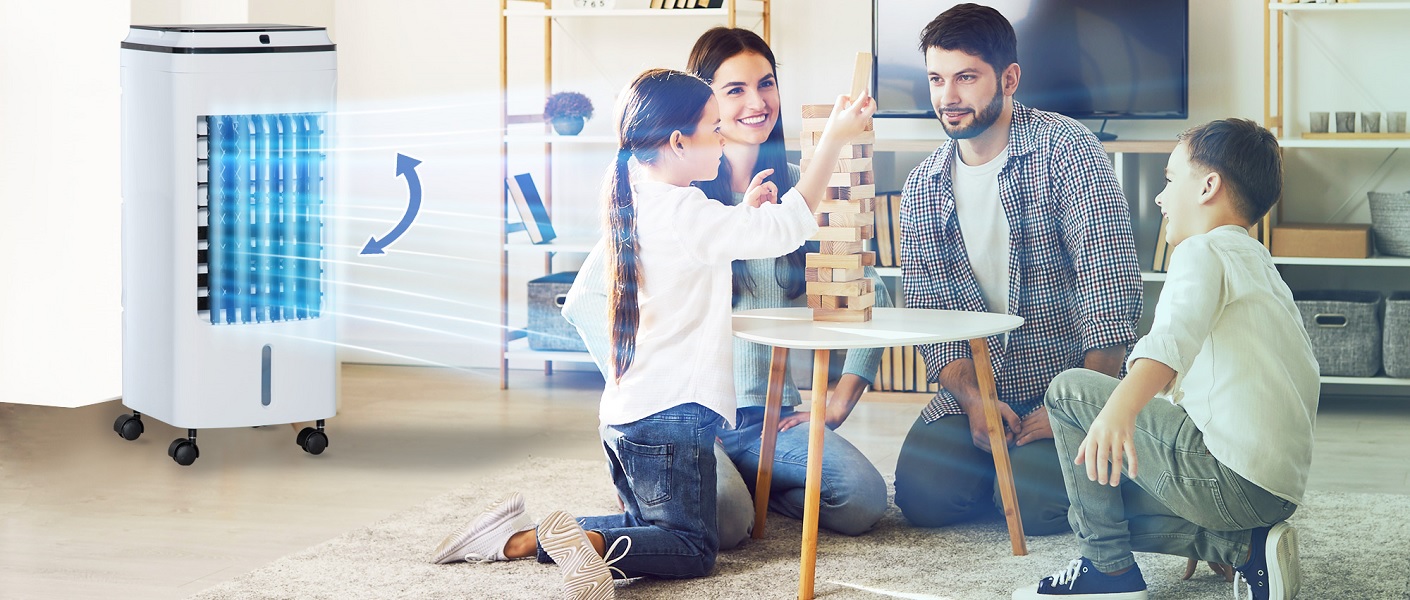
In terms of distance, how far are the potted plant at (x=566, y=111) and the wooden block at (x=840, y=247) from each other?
1790mm

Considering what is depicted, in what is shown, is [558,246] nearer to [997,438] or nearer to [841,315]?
[841,315]

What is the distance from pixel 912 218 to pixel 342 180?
7.26ft

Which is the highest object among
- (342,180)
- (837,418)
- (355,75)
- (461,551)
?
(355,75)

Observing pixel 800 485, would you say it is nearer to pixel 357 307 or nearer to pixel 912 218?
pixel 912 218

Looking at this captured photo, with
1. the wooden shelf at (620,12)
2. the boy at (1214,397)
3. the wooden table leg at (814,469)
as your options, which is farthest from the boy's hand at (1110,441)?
the wooden shelf at (620,12)

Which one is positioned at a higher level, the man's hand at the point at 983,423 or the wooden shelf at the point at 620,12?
the wooden shelf at the point at 620,12

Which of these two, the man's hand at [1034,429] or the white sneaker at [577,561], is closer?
the white sneaker at [577,561]

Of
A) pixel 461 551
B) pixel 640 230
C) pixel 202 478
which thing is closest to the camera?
pixel 640 230

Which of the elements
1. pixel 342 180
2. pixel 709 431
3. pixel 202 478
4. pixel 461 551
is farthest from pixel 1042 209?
pixel 342 180

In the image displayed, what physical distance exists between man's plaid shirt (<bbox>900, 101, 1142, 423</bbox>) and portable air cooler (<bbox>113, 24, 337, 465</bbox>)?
126 cm

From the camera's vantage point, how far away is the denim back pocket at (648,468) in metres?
2.00

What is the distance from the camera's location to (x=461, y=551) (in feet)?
7.14

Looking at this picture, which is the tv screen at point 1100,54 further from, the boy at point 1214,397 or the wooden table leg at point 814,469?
the wooden table leg at point 814,469

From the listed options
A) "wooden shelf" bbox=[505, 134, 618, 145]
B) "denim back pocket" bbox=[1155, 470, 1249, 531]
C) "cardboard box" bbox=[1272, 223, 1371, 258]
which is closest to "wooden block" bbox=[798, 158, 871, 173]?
"denim back pocket" bbox=[1155, 470, 1249, 531]
